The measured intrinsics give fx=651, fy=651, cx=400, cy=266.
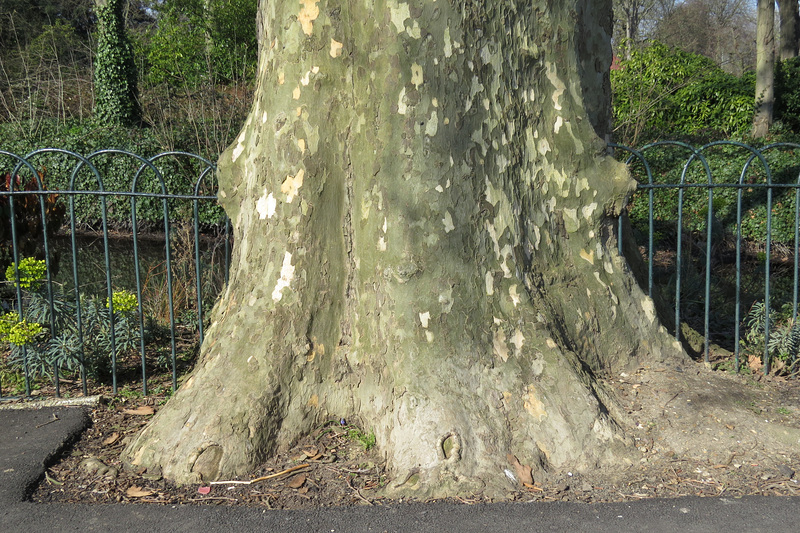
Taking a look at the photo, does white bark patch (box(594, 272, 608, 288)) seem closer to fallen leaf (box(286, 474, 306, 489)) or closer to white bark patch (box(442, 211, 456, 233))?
white bark patch (box(442, 211, 456, 233))

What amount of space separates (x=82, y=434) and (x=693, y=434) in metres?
3.54

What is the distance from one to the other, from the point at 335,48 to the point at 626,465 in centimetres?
268

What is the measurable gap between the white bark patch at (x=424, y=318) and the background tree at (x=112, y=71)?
46.9 ft

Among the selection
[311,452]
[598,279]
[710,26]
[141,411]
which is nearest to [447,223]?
[598,279]

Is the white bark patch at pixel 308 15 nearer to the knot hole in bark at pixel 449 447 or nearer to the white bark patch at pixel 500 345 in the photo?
the white bark patch at pixel 500 345

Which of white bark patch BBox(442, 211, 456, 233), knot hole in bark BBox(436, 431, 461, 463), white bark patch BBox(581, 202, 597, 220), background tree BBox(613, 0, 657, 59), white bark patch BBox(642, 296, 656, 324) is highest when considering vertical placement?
background tree BBox(613, 0, 657, 59)

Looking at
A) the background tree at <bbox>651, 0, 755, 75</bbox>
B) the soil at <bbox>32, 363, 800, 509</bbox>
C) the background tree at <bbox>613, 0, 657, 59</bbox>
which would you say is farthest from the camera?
the background tree at <bbox>651, 0, 755, 75</bbox>

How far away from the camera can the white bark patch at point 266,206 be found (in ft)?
12.0

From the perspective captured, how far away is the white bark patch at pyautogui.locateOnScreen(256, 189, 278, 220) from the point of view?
3.65m

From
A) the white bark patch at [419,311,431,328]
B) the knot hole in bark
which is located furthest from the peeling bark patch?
the white bark patch at [419,311,431,328]

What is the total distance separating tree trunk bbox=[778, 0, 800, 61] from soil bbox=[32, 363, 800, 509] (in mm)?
17508

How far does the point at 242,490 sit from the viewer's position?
10.6 ft

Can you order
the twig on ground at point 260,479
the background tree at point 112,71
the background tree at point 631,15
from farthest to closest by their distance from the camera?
the background tree at point 631,15
the background tree at point 112,71
the twig on ground at point 260,479

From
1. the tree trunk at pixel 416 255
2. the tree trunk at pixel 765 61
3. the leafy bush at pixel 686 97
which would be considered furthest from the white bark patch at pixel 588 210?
the tree trunk at pixel 765 61
